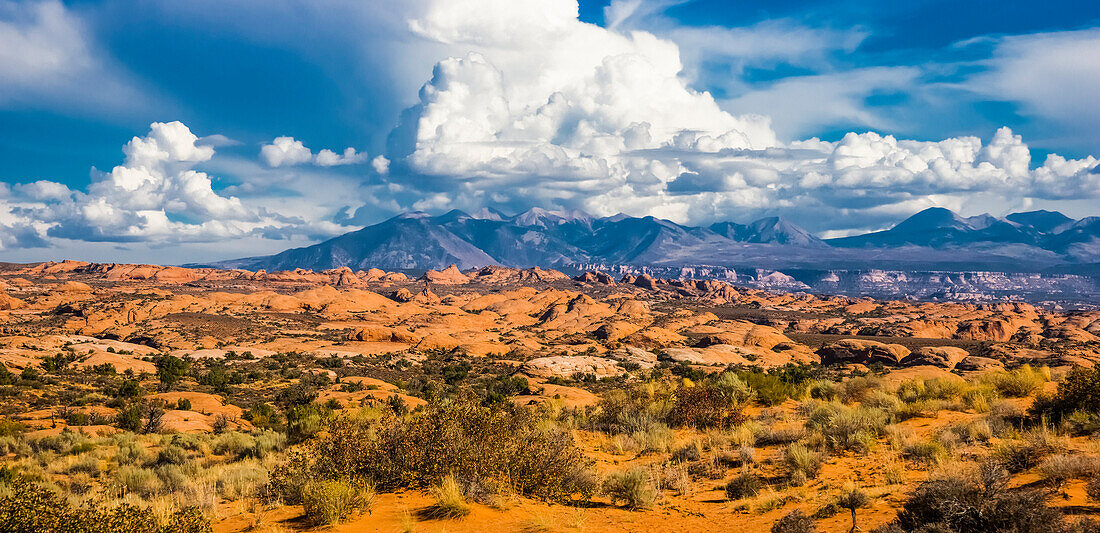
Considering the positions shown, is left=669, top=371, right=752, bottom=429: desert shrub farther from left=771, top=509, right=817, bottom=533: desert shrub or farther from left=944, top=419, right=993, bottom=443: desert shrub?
left=771, top=509, right=817, bottom=533: desert shrub

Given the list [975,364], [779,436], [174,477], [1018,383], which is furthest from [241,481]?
[975,364]

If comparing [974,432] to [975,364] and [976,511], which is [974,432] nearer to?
[976,511]

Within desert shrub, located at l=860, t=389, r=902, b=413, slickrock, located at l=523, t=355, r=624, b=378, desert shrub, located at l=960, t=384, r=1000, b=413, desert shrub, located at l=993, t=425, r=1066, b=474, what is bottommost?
slickrock, located at l=523, t=355, r=624, b=378

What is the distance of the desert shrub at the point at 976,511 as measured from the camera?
22.7 feet

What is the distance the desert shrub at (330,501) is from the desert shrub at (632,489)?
472 cm

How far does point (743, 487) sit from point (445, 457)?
570 cm

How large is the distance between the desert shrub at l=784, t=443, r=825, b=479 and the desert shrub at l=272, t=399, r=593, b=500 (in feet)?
14.3

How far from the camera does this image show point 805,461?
1227cm

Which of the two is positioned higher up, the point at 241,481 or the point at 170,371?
the point at 241,481

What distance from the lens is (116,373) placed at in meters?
41.8

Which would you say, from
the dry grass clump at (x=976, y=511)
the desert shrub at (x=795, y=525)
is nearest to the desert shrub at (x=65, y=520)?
the desert shrub at (x=795, y=525)

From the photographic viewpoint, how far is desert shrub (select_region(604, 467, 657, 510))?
36.9 feet

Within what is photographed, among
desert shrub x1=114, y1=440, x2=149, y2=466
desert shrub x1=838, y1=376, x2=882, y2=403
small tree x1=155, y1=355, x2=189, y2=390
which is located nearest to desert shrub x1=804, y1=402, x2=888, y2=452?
desert shrub x1=838, y1=376, x2=882, y2=403

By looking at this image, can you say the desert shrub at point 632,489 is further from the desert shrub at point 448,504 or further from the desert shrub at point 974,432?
the desert shrub at point 974,432
